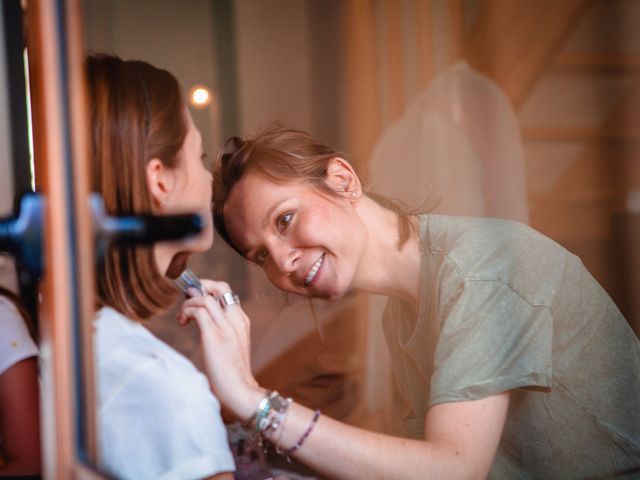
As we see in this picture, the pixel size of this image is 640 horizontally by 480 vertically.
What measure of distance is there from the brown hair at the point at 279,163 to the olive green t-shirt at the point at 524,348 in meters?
0.09

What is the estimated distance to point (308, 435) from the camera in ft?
3.13

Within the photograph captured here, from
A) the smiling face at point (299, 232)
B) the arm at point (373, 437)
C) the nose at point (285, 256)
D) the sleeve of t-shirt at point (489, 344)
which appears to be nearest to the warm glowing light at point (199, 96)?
the smiling face at point (299, 232)

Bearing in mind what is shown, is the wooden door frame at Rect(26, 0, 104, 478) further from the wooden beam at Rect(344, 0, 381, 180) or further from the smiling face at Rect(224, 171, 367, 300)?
the wooden beam at Rect(344, 0, 381, 180)

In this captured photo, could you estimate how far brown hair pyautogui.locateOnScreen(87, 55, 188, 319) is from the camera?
990 millimetres

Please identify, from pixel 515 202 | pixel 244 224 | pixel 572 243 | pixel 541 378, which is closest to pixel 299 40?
pixel 244 224

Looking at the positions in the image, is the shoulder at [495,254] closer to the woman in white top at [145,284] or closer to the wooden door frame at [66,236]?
the woman in white top at [145,284]

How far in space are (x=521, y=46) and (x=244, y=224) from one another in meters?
0.47

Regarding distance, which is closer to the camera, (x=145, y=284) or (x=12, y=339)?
(x=145, y=284)

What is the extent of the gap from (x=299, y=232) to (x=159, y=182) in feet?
0.74

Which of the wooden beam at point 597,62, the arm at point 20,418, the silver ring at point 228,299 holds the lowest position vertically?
the arm at point 20,418

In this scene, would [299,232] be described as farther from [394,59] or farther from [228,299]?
[394,59]

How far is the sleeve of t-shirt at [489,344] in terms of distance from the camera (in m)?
0.93

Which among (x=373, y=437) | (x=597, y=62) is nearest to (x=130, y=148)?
(x=373, y=437)

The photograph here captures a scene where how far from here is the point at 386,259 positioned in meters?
0.97
